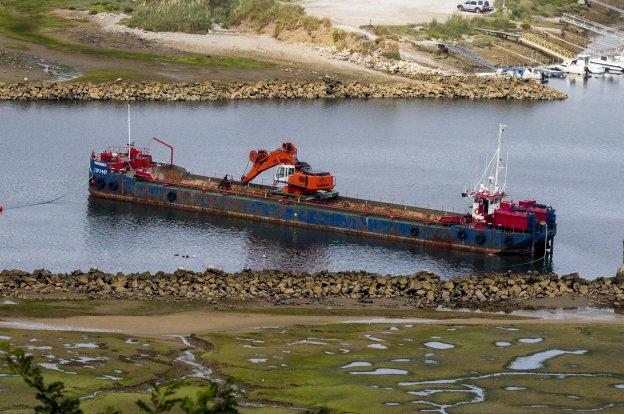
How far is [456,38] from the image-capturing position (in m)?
168

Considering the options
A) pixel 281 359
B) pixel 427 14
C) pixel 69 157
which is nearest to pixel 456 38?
pixel 427 14

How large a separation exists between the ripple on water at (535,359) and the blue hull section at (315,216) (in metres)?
22.0

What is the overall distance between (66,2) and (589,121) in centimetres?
6859

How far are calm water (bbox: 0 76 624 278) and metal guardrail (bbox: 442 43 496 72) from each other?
11.6 meters

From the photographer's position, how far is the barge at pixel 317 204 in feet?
257

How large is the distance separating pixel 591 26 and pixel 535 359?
489 ft

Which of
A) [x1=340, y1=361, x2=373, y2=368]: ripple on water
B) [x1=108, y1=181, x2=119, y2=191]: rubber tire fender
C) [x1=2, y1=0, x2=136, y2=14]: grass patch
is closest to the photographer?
[x1=340, y1=361, x2=373, y2=368]: ripple on water

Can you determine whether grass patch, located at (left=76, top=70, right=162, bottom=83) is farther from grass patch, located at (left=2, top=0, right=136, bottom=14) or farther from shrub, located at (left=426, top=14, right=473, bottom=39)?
shrub, located at (left=426, top=14, right=473, bottom=39)

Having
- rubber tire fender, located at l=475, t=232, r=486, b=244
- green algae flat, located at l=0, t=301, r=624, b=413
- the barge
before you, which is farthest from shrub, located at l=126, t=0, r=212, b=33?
green algae flat, located at l=0, t=301, r=624, b=413

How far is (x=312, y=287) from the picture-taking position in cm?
6638

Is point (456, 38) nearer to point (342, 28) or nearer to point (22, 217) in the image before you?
point (342, 28)

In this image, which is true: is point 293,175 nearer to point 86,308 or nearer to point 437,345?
point 86,308

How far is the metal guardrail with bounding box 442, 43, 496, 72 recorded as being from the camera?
15973cm

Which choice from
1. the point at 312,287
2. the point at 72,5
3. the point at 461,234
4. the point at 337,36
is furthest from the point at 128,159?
the point at 72,5
